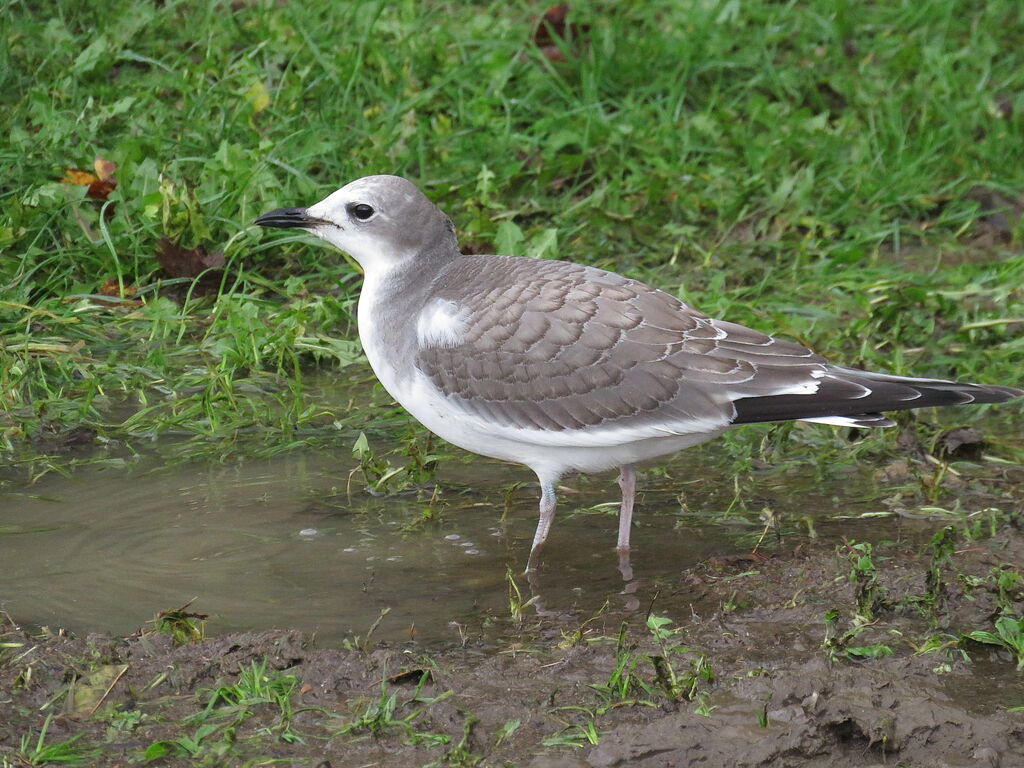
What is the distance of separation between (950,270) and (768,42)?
2472 millimetres

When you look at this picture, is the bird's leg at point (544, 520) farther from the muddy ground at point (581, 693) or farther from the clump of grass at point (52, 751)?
the clump of grass at point (52, 751)

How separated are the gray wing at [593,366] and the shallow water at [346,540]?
0.55 meters

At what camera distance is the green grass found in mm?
6504

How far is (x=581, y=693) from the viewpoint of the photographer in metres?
4.00

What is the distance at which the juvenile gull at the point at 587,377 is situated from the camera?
15.7 ft

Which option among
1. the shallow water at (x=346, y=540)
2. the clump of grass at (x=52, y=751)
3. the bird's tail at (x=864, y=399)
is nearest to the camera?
the clump of grass at (x=52, y=751)

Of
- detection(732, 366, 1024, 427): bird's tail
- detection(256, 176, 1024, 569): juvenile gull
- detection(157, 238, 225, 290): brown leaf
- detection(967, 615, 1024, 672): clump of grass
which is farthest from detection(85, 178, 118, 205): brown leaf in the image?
detection(967, 615, 1024, 672): clump of grass

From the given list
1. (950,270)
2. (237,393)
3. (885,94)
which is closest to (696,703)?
(237,393)

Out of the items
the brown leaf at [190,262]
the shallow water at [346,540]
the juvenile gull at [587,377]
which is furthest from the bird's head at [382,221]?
the brown leaf at [190,262]

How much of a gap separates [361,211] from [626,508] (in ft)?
4.75

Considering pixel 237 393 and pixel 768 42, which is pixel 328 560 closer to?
pixel 237 393

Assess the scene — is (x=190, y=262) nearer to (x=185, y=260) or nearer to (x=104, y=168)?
(x=185, y=260)

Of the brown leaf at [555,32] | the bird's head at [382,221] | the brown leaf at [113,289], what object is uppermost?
the brown leaf at [555,32]

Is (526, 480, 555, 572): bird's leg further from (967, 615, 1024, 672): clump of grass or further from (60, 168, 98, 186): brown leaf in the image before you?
(60, 168, 98, 186): brown leaf
